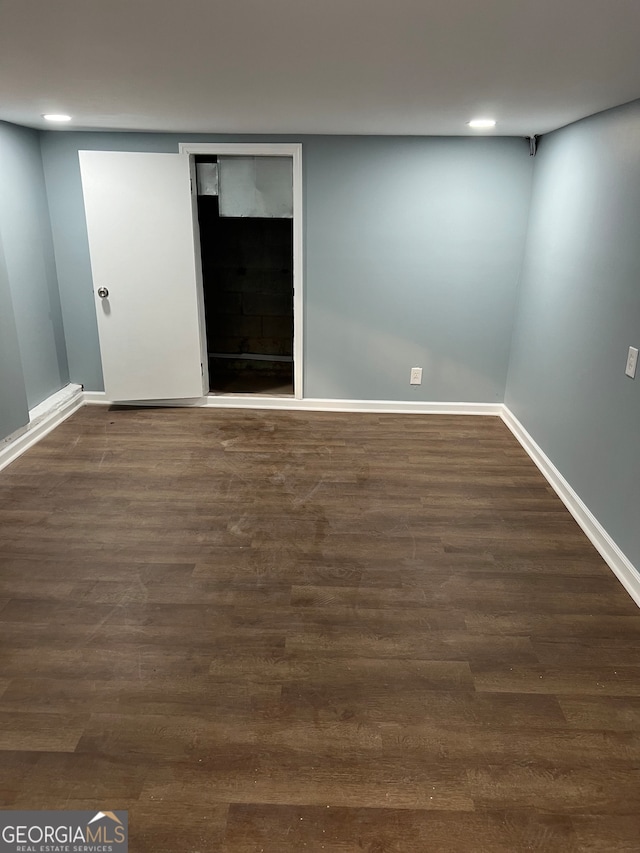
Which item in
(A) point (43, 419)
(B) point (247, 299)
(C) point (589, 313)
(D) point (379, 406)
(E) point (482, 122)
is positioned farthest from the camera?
(B) point (247, 299)

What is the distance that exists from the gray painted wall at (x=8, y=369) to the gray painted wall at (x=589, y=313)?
11.4 feet

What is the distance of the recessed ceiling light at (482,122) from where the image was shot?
3.44 metres

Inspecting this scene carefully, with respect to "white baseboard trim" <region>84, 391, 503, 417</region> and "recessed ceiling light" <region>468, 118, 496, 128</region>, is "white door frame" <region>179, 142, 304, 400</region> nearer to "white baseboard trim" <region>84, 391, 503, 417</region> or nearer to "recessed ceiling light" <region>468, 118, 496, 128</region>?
"white baseboard trim" <region>84, 391, 503, 417</region>

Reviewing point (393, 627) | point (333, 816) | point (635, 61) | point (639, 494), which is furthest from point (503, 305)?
point (333, 816)

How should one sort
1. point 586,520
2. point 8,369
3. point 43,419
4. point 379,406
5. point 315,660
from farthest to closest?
point 379,406, point 43,419, point 8,369, point 586,520, point 315,660

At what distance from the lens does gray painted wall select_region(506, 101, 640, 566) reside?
2832mm

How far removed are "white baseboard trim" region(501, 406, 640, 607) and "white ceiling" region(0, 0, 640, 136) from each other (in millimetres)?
1991

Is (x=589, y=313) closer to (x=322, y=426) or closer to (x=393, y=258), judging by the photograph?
(x=393, y=258)

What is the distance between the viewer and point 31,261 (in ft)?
14.2

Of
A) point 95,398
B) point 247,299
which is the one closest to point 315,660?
point 95,398

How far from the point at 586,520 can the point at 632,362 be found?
887 mm

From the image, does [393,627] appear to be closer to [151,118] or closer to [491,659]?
[491,659]

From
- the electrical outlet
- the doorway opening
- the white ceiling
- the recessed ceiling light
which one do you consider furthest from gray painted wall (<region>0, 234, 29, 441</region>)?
the electrical outlet

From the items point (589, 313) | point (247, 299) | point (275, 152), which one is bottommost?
point (247, 299)
